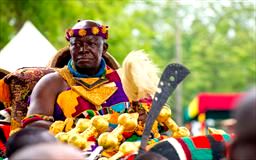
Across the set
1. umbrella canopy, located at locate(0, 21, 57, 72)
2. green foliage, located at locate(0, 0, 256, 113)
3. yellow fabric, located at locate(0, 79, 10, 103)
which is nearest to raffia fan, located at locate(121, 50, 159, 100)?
yellow fabric, located at locate(0, 79, 10, 103)

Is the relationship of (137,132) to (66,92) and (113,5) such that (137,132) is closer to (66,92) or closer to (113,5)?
(66,92)

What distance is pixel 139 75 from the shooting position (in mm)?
5035

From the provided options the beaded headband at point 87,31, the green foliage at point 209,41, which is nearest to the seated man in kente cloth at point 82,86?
the beaded headband at point 87,31

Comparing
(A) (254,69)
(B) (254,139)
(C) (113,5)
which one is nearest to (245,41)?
(A) (254,69)

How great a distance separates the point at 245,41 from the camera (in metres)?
42.7

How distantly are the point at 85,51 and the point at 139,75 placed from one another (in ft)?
3.51

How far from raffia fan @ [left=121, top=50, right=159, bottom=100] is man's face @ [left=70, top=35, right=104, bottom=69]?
36.8 inches

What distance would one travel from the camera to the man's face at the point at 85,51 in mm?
6023

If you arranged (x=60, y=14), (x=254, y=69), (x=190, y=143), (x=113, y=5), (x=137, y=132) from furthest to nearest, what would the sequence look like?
(x=254, y=69)
(x=113, y=5)
(x=60, y=14)
(x=137, y=132)
(x=190, y=143)

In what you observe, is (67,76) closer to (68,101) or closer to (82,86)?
(82,86)

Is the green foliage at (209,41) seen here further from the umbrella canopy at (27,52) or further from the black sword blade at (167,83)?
the black sword blade at (167,83)

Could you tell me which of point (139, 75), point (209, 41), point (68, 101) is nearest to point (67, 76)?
point (68, 101)

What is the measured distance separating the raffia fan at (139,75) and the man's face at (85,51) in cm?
93

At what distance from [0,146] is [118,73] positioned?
966 mm
